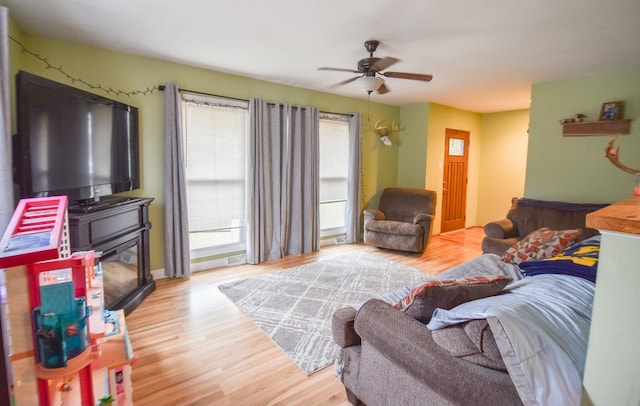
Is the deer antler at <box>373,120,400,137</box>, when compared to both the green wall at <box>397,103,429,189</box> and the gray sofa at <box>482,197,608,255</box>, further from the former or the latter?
the gray sofa at <box>482,197,608,255</box>

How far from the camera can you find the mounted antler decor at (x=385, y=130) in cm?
534

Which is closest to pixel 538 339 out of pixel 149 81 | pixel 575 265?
pixel 575 265

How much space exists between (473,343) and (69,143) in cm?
279

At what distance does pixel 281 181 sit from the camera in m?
4.24

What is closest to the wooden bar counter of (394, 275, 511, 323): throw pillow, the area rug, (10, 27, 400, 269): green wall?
(394, 275, 511, 323): throw pillow

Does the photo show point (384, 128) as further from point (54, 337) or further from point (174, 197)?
point (54, 337)

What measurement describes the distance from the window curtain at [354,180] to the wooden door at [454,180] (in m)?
1.85

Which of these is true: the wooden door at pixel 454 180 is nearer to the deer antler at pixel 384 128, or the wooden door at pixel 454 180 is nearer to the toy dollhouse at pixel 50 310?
the deer antler at pixel 384 128

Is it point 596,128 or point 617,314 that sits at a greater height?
point 596,128

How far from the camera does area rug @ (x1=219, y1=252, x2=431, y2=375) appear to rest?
7.43 feet

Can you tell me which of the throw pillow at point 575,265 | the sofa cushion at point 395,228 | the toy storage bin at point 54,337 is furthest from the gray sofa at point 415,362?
the sofa cushion at point 395,228

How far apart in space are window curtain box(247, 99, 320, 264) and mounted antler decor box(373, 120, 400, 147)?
1373mm

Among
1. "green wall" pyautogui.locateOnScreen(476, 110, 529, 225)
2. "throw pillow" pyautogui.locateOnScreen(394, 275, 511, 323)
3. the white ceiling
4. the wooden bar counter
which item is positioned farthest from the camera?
"green wall" pyautogui.locateOnScreen(476, 110, 529, 225)

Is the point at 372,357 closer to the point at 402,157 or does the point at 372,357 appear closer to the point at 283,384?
the point at 283,384
